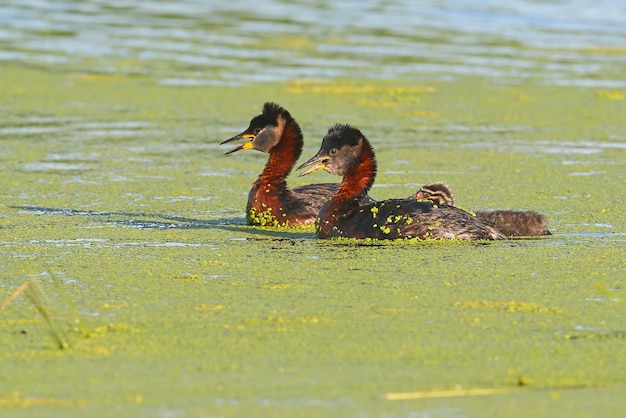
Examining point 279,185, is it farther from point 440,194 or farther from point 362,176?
point 440,194

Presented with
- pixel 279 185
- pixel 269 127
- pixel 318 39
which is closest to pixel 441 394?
pixel 279 185

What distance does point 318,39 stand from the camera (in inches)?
920

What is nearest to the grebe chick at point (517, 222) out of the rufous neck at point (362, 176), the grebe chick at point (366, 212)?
the grebe chick at point (366, 212)

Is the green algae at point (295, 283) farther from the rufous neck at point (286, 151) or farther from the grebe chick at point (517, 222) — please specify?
the rufous neck at point (286, 151)

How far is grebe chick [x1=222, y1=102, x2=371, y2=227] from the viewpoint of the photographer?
9531 millimetres

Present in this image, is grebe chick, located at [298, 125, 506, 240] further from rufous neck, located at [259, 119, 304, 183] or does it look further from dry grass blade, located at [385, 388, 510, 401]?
dry grass blade, located at [385, 388, 510, 401]

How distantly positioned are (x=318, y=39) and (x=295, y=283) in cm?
1680

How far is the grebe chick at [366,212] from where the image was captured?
8375mm

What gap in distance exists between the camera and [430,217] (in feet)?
27.5

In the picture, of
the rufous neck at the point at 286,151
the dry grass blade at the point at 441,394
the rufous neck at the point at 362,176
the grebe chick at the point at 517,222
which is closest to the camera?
the dry grass blade at the point at 441,394

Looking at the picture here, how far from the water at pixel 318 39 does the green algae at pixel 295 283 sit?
4.43m

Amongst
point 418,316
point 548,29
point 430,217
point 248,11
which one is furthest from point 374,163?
point 248,11

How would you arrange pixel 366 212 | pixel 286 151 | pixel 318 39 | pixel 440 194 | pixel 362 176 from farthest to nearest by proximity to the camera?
1. pixel 318 39
2. pixel 286 151
3. pixel 440 194
4. pixel 362 176
5. pixel 366 212

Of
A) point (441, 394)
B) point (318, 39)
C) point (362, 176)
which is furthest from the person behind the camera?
point (318, 39)
